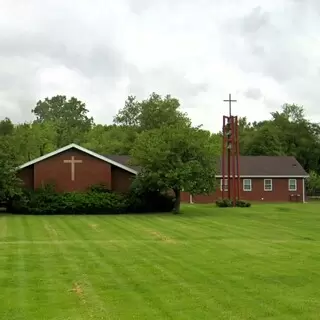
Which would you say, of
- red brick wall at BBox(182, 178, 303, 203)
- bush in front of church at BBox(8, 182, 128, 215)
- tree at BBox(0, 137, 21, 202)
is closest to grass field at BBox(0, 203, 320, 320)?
tree at BBox(0, 137, 21, 202)

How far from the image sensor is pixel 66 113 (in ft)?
350

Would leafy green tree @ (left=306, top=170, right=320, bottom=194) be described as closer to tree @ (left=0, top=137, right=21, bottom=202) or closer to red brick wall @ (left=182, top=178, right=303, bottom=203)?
red brick wall @ (left=182, top=178, right=303, bottom=203)

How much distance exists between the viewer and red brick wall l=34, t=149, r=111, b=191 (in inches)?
1501

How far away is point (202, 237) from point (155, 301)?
11415 millimetres

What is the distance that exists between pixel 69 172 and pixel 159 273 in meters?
26.0

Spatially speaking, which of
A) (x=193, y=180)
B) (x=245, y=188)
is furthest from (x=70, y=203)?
(x=245, y=188)

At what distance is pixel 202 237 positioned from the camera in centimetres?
2153

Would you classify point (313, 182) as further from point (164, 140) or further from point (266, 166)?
point (164, 140)

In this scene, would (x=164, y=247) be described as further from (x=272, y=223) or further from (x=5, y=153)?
(x=5, y=153)

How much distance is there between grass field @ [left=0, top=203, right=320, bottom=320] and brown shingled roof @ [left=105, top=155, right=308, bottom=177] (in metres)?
27.7

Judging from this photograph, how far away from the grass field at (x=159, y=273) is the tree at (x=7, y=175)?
9022mm

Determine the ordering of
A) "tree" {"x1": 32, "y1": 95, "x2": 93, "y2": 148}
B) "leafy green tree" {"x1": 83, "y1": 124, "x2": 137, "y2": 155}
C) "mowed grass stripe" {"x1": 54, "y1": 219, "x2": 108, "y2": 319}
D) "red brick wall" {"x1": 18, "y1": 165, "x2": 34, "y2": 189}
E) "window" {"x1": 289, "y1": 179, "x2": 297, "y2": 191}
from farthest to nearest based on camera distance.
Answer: "tree" {"x1": 32, "y1": 95, "x2": 93, "y2": 148} < "leafy green tree" {"x1": 83, "y1": 124, "x2": 137, "y2": 155} < "window" {"x1": 289, "y1": 179, "x2": 297, "y2": 191} < "red brick wall" {"x1": 18, "y1": 165, "x2": 34, "y2": 189} < "mowed grass stripe" {"x1": 54, "y1": 219, "x2": 108, "y2": 319}

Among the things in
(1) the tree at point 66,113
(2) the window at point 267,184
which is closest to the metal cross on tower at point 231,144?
(2) the window at point 267,184

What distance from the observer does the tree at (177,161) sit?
113 ft
